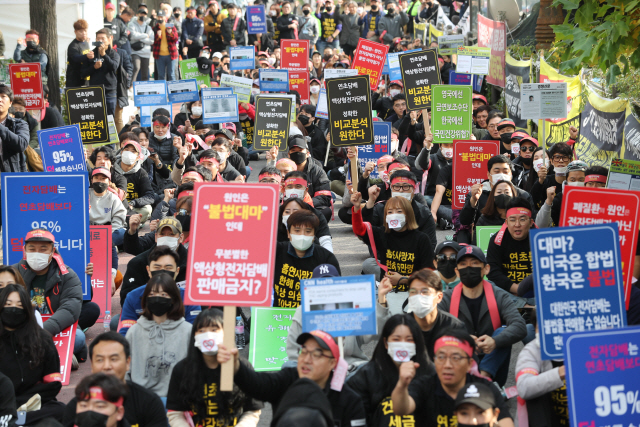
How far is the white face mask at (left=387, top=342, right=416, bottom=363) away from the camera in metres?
5.15

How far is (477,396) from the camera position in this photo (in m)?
4.50

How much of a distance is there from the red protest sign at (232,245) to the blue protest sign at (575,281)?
162cm

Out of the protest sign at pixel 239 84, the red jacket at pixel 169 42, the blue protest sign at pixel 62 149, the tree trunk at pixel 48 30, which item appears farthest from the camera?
the red jacket at pixel 169 42

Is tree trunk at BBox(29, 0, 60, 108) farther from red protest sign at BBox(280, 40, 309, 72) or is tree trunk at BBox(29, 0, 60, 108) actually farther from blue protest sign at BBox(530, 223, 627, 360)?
blue protest sign at BBox(530, 223, 627, 360)

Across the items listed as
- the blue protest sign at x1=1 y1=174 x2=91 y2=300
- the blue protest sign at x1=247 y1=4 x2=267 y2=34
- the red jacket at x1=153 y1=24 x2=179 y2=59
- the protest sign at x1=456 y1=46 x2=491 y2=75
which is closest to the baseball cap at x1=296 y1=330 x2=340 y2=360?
the blue protest sign at x1=1 y1=174 x2=91 y2=300

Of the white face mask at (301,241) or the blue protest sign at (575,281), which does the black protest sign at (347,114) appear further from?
the blue protest sign at (575,281)

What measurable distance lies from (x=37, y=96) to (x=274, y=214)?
10.6 meters

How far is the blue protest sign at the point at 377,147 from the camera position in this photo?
1340 centimetres

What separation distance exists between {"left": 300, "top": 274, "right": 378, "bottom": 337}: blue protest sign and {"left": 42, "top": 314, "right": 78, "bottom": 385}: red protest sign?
2806 mm

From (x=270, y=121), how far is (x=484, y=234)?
5.79 m

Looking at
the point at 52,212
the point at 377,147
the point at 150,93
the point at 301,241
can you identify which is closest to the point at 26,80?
the point at 150,93

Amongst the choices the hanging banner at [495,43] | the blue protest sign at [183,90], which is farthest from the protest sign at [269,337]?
the hanging banner at [495,43]

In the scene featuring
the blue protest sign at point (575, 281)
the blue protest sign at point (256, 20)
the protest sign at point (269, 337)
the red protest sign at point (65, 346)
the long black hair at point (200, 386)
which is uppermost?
the blue protest sign at point (256, 20)

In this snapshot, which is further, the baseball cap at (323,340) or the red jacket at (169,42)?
the red jacket at (169,42)
